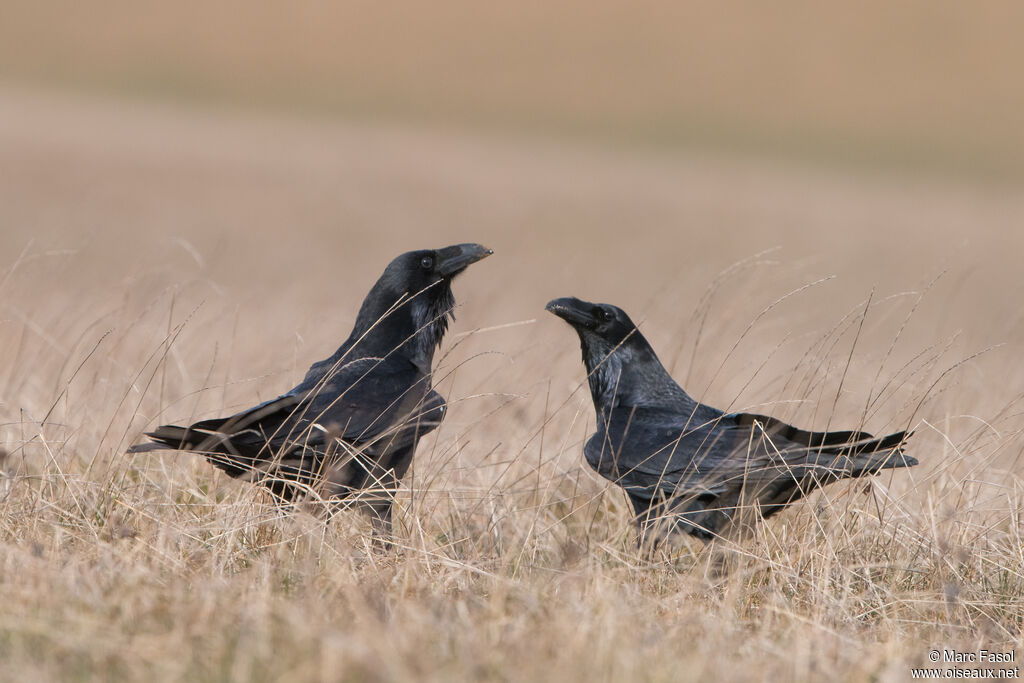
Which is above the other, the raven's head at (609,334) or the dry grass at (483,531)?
the raven's head at (609,334)

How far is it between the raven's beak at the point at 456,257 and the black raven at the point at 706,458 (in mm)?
462

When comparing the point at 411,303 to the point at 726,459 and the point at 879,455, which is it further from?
the point at 879,455

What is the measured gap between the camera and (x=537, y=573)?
155 inches

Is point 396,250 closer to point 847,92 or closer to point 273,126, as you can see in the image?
point 273,126

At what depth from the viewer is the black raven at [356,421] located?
4164mm

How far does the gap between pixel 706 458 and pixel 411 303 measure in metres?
1.57

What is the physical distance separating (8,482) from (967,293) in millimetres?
16572

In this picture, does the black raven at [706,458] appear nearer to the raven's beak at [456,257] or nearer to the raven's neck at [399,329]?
the raven's beak at [456,257]

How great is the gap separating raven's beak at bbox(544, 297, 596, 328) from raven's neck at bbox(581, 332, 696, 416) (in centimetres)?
13

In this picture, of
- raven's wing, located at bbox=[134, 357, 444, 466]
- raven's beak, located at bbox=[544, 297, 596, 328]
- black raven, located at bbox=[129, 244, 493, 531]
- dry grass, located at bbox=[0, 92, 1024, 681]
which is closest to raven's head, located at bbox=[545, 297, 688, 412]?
raven's beak, located at bbox=[544, 297, 596, 328]

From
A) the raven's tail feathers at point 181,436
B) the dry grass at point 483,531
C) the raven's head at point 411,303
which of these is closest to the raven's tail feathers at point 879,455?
the dry grass at point 483,531

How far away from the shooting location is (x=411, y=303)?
5125mm

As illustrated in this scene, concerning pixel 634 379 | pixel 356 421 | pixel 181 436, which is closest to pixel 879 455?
pixel 634 379

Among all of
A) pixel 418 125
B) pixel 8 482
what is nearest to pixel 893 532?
pixel 8 482
